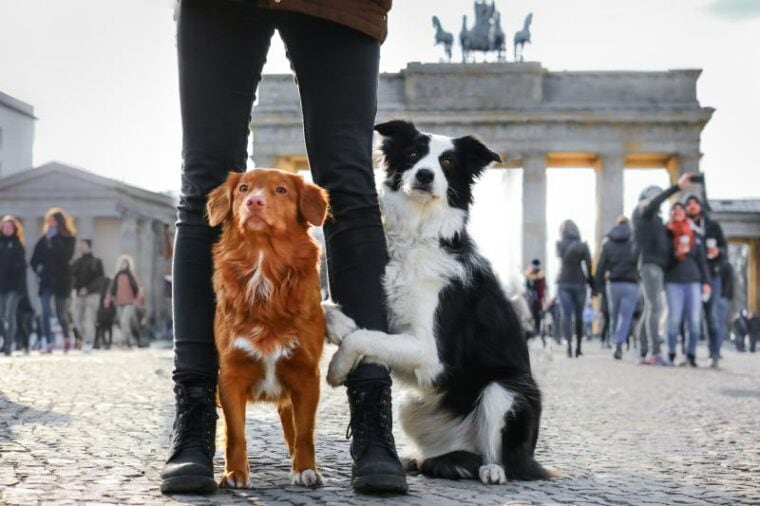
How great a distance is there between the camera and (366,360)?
3.43m

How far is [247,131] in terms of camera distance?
3553 mm

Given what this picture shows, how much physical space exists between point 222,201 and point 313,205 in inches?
9.6

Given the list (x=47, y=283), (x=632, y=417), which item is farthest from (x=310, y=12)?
(x=47, y=283)

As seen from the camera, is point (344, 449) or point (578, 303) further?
point (578, 303)

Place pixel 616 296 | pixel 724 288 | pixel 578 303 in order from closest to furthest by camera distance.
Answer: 1. pixel 616 296
2. pixel 724 288
3. pixel 578 303

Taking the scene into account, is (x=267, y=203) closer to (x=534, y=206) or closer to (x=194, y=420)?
(x=194, y=420)

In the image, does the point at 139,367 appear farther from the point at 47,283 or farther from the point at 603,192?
the point at 603,192

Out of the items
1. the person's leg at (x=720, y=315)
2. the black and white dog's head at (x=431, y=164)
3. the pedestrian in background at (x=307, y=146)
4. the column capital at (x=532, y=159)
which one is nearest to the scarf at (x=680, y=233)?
the person's leg at (x=720, y=315)

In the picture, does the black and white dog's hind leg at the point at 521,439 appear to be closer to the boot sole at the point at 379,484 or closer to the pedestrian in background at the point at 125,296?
the boot sole at the point at 379,484

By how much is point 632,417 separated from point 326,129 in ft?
11.9

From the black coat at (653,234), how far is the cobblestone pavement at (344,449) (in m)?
3.95

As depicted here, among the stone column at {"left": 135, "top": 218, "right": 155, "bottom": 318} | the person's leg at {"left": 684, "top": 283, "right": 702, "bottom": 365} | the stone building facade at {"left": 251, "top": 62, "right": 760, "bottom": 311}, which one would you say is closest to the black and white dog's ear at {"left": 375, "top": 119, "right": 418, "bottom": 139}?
the person's leg at {"left": 684, "top": 283, "right": 702, "bottom": 365}

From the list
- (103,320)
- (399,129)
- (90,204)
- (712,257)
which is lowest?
(103,320)

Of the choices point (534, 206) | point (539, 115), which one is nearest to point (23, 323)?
point (534, 206)
